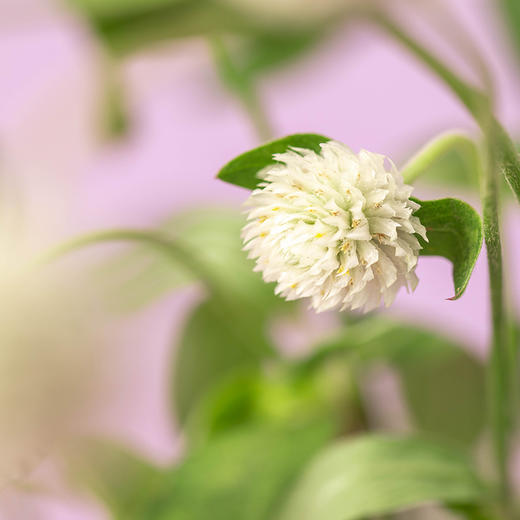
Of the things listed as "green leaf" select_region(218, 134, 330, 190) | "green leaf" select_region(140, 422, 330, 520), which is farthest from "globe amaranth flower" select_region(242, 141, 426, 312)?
"green leaf" select_region(140, 422, 330, 520)

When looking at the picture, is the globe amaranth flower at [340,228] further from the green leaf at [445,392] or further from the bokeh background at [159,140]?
the green leaf at [445,392]

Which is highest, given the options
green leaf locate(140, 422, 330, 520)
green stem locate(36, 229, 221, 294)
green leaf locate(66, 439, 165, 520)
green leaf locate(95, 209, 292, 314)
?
green leaf locate(95, 209, 292, 314)

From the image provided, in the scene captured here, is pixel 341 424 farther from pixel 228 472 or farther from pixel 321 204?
pixel 321 204

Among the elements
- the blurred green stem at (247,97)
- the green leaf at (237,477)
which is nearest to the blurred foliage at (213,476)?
the green leaf at (237,477)

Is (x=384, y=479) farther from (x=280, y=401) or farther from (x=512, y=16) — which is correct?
(x=512, y=16)

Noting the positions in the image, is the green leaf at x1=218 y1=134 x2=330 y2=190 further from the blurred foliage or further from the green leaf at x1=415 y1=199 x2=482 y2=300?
the blurred foliage

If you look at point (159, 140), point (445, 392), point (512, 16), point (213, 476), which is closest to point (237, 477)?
point (213, 476)

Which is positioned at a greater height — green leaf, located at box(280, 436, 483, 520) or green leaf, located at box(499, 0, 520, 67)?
green leaf, located at box(499, 0, 520, 67)

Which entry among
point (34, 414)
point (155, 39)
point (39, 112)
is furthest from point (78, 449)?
point (39, 112)
